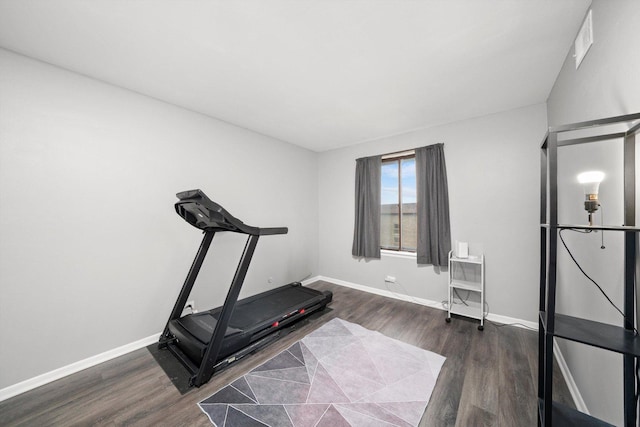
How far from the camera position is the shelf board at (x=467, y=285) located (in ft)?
9.19

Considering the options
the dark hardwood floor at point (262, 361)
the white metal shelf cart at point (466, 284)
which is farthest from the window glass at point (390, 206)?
the dark hardwood floor at point (262, 361)

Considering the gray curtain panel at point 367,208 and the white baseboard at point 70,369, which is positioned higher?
the gray curtain panel at point 367,208

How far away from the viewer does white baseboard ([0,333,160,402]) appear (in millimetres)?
1721

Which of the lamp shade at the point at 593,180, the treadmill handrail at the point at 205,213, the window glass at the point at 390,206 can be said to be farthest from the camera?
the window glass at the point at 390,206

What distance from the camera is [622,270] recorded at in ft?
3.71

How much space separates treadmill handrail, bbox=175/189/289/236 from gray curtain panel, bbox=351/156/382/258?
1944mm

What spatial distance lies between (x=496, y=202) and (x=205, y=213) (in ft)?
11.0

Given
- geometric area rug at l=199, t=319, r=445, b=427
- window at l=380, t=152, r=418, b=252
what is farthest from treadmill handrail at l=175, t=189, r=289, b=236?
window at l=380, t=152, r=418, b=252

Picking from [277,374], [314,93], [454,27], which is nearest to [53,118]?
[314,93]

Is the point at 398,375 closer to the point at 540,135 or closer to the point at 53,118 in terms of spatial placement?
the point at 540,135

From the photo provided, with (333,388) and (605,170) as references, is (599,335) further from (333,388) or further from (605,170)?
(333,388)

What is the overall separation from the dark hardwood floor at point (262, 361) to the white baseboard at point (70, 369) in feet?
0.18

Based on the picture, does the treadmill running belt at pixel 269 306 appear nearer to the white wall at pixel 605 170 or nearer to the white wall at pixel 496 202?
the white wall at pixel 496 202

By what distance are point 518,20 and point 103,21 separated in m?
2.75
